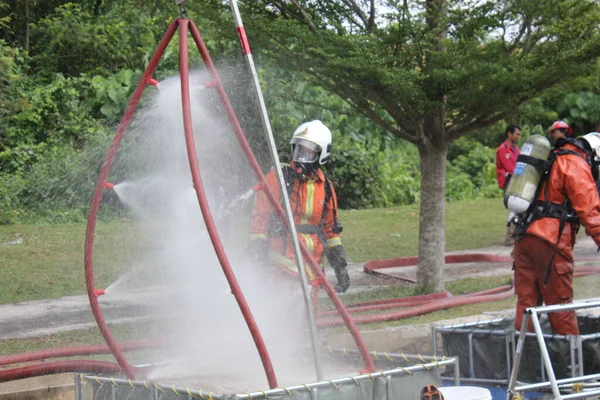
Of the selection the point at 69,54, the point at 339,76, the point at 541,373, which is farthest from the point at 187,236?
the point at 69,54

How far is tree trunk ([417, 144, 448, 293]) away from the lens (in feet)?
31.0

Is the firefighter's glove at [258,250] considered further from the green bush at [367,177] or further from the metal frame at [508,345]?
the green bush at [367,177]

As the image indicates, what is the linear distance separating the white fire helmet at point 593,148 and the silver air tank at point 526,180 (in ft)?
0.88

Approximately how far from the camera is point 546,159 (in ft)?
20.7

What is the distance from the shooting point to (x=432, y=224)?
954 centimetres

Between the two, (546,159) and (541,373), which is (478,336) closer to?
(541,373)

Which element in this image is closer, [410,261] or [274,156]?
[274,156]

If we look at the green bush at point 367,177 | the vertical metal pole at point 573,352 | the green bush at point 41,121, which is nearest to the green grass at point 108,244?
the green bush at point 367,177

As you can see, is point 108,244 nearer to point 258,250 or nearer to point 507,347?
point 258,250

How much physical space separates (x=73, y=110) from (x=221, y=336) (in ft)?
31.0

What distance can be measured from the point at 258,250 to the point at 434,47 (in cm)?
311

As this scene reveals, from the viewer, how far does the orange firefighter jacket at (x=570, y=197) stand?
6.10m

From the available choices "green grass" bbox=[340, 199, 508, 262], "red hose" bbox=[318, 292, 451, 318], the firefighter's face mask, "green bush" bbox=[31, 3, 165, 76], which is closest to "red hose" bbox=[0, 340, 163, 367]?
the firefighter's face mask

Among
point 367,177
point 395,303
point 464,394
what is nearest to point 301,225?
point 464,394
